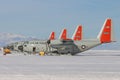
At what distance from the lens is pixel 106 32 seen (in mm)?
79062

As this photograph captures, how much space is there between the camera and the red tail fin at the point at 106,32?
258 feet

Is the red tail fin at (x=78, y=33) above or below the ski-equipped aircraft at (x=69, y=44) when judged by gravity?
above

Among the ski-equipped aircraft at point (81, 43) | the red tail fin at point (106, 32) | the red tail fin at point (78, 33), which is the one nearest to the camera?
the ski-equipped aircraft at point (81, 43)

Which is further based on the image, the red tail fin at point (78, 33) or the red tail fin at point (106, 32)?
the red tail fin at point (78, 33)

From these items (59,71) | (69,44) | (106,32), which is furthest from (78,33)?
(59,71)

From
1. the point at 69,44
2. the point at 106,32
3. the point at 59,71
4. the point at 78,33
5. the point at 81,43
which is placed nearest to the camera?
the point at 59,71

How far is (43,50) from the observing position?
3123 inches

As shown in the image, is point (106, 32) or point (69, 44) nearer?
point (69, 44)

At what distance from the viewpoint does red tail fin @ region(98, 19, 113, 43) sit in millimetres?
78500

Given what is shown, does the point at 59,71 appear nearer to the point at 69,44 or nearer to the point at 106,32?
the point at 69,44

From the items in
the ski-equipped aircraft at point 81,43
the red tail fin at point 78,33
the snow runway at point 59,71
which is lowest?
the snow runway at point 59,71

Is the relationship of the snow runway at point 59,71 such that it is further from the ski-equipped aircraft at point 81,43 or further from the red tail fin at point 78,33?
the red tail fin at point 78,33

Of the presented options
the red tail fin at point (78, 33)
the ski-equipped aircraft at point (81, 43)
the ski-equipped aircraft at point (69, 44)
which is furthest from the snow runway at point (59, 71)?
the red tail fin at point (78, 33)

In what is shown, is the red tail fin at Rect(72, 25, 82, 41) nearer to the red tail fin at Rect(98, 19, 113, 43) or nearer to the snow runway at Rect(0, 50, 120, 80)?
the red tail fin at Rect(98, 19, 113, 43)
